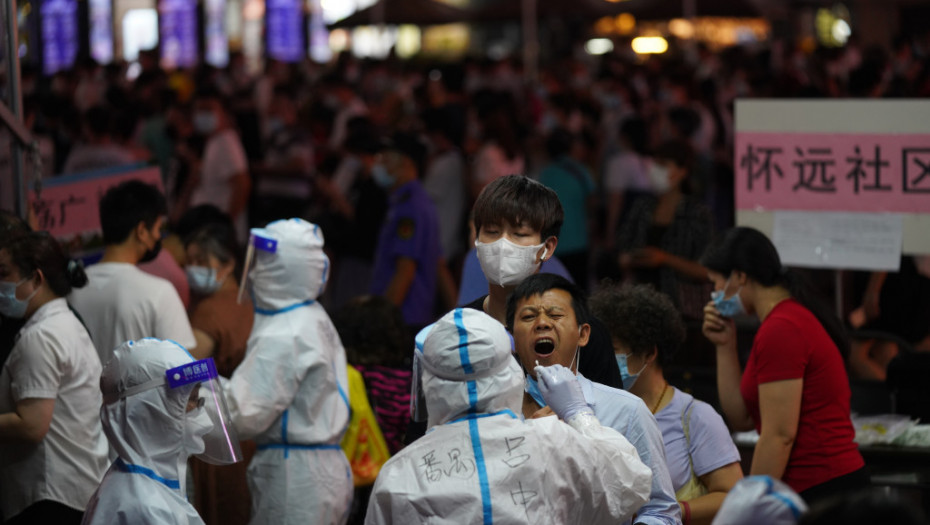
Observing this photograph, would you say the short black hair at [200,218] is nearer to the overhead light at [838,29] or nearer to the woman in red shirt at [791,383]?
the woman in red shirt at [791,383]

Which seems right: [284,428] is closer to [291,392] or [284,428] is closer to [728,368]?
[291,392]

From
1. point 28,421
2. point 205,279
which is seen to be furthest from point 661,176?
point 28,421

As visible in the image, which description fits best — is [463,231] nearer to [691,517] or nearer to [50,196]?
[50,196]

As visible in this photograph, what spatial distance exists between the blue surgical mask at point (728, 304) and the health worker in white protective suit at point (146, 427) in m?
2.28

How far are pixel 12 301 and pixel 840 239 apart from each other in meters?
4.20

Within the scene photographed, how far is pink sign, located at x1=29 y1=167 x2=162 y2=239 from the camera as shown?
6.59m

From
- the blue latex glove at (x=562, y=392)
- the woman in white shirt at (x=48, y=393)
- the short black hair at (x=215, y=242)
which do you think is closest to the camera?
the blue latex glove at (x=562, y=392)

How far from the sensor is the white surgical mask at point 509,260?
4.00 metres

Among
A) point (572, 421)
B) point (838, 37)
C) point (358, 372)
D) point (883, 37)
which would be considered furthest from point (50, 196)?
point (838, 37)

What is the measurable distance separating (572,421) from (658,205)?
4814 mm

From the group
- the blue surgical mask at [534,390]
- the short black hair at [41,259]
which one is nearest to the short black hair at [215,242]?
the short black hair at [41,259]

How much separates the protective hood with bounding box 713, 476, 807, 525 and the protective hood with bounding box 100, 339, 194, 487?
1846 millimetres

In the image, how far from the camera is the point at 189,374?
3.69 meters

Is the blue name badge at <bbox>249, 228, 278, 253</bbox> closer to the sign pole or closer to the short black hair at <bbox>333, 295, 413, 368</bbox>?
the short black hair at <bbox>333, 295, 413, 368</bbox>
